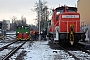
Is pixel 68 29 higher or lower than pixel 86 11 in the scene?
lower

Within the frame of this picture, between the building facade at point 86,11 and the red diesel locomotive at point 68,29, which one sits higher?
the building facade at point 86,11

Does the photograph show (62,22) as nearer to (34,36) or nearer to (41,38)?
(41,38)

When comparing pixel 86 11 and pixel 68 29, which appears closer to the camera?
pixel 68 29

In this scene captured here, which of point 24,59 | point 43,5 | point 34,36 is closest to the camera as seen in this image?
point 24,59

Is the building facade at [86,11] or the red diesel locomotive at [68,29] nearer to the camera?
the red diesel locomotive at [68,29]

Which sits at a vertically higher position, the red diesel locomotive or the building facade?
the building facade

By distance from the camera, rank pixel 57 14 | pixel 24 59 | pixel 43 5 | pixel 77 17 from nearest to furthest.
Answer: pixel 24 59 < pixel 77 17 < pixel 57 14 < pixel 43 5

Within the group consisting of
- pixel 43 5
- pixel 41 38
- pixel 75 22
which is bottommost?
pixel 41 38

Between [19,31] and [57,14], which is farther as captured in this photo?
[19,31]

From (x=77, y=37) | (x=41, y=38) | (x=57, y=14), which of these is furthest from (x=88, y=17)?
(x=41, y=38)

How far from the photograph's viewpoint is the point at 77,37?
57.3 feet

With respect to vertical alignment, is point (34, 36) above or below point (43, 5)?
below

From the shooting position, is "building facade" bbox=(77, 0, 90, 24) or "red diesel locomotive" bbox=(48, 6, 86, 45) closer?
"red diesel locomotive" bbox=(48, 6, 86, 45)

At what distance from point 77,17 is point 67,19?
0.88m
